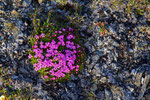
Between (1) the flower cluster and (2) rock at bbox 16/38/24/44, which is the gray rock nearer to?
(1) the flower cluster

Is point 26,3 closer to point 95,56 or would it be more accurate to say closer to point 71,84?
point 95,56

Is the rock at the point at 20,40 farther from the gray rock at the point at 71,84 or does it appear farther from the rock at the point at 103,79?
the rock at the point at 103,79

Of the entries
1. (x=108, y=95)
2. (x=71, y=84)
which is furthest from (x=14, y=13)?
(x=108, y=95)

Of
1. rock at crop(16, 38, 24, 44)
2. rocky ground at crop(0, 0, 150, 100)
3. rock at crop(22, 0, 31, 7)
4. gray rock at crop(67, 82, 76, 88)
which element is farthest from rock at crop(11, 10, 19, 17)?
gray rock at crop(67, 82, 76, 88)

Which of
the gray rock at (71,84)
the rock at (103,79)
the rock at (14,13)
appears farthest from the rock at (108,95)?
the rock at (14,13)

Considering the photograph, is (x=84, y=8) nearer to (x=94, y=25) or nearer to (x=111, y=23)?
(x=94, y=25)

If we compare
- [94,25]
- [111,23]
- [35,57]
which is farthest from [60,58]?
[111,23]
